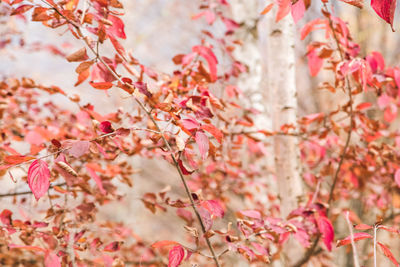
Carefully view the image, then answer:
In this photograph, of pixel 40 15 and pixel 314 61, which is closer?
pixel 40 15

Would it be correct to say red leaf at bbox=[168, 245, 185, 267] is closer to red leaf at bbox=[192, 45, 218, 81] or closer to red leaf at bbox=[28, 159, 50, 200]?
red leaf at bbox=[28, 159, 50, 200]

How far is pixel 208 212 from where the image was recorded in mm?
922

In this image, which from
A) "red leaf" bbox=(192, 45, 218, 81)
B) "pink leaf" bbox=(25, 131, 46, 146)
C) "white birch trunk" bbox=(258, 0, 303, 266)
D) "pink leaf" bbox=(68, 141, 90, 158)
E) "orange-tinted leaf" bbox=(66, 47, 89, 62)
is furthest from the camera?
"white birch trunk" bbox=(258, 0, 303, 266)

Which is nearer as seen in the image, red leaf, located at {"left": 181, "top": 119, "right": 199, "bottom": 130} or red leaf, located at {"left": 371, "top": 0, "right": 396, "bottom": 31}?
red leaf, located at {"left": 371, "top": 0, "right": 396, "bottom": 31}

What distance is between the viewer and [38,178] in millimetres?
746

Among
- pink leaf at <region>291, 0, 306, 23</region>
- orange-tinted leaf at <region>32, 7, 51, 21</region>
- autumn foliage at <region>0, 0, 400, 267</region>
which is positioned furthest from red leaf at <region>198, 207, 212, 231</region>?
orange-tinted leaf at <region>32, 7, 51, 21</region>

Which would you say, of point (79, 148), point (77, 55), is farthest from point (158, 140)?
point (77, 55)

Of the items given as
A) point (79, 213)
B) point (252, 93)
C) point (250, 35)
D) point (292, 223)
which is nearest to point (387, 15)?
point (292, 223)

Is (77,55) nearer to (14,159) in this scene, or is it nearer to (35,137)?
(14,159)

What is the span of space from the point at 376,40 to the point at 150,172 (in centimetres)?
447

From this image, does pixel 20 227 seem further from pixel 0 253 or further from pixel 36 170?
pixel 0 253

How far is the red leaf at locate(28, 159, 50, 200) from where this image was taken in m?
0.74

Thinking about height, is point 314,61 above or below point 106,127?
above

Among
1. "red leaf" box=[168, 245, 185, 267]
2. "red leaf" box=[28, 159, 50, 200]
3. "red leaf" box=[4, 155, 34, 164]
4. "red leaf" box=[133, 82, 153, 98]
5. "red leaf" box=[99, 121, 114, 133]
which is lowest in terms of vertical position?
"red leaf" box=[168, 245, 185, 267]
